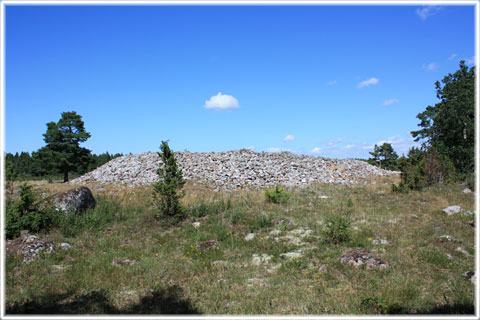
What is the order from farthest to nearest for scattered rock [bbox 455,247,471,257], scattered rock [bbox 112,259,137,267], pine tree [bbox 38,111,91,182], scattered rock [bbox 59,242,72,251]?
1. pine tree [bbox 38,111,91,182]
2. scattered rock [bbox 59,242,72,251]
3. scattered rock [bbox 112,259,137,267]
4. scattered rock [bbox 455,247,471,257]

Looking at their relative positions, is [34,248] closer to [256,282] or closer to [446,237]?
[256,282]

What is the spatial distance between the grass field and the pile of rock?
10.2m

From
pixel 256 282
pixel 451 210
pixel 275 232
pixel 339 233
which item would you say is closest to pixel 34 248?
pixel 256 282

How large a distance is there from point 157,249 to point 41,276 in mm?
2612

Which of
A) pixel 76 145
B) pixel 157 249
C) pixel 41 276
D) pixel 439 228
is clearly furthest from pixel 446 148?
pixel 76 145

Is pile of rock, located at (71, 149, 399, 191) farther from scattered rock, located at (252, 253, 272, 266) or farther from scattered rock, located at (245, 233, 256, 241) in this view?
scattered rock, located at (252, 253, 272, 266)

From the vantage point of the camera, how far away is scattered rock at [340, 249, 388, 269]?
655 cm

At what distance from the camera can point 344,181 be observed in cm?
2359

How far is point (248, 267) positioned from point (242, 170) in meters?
17.4

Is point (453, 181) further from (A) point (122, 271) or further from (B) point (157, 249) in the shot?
(A) point (122, 271)

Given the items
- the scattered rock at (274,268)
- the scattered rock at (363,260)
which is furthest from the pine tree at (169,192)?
the scattered rock at (363,260)

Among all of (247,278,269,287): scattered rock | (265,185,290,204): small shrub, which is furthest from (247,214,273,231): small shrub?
(247,278,269,287): scattered rock

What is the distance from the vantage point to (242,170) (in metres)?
24.3

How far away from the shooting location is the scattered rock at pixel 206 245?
8.34 meters
